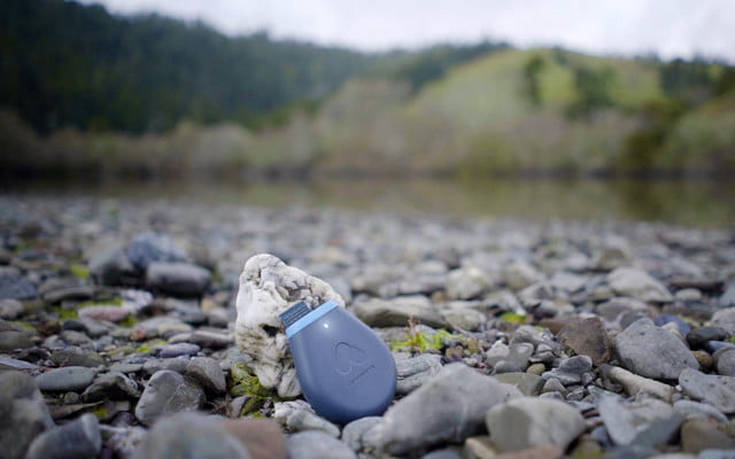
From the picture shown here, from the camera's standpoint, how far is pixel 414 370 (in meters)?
2.16

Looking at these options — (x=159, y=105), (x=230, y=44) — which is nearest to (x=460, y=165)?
(x=159, y=105)

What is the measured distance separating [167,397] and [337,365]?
75cm

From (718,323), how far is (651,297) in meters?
0.64

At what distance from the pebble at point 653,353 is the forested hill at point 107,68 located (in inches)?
647

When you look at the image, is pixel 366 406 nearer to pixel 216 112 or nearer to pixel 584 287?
pixel 584 287

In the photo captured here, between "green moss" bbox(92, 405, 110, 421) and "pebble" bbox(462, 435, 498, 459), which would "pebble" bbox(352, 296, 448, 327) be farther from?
"green moss" bbox(92, 405, 110, 421)

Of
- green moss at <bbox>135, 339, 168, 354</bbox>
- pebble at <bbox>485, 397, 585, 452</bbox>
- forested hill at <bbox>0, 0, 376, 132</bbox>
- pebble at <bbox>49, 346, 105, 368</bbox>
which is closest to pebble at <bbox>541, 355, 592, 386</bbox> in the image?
pebble at <bbox>485, 397, 585, 452</bbox>

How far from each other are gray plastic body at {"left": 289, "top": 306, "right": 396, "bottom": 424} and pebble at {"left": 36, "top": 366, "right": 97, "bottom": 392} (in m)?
0.98

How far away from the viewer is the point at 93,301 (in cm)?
349

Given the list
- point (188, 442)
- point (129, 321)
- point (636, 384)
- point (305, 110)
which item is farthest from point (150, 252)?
point (305, 110)

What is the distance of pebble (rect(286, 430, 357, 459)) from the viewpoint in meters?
1.50

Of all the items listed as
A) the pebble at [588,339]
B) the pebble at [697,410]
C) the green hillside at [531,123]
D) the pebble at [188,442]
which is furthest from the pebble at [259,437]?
the green hillside at [531,123]

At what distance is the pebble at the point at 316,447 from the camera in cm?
150

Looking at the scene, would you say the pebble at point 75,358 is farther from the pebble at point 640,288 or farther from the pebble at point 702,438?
the pebble at point 640,288
